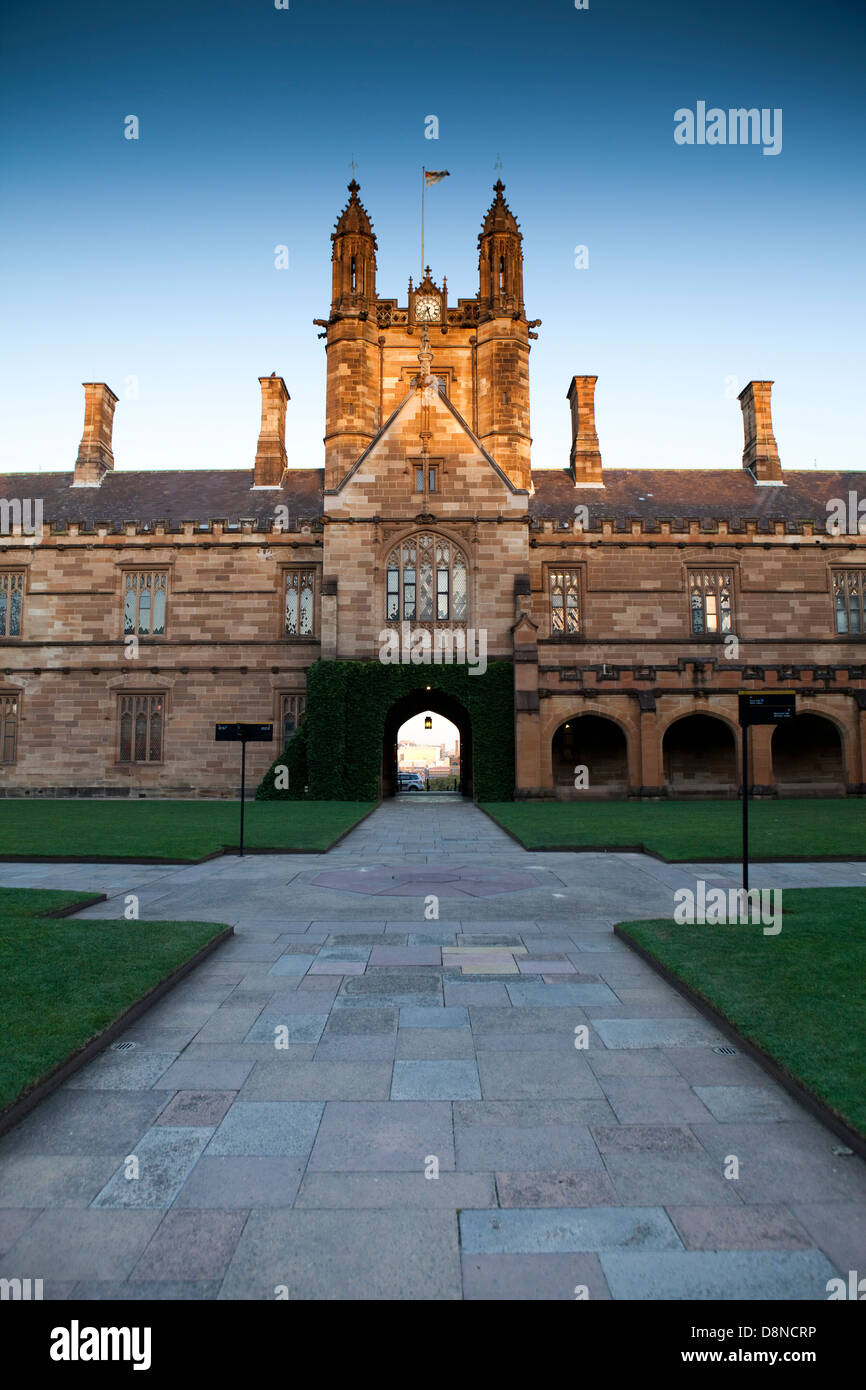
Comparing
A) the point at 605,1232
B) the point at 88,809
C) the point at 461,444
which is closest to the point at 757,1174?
the point at 605,1232

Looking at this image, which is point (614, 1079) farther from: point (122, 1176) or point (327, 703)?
point (327, 703)

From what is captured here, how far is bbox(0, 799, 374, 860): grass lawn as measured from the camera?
12.6m

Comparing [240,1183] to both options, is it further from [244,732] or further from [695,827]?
[695,827]

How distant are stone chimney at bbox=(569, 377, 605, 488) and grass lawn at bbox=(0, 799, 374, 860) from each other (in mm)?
17921

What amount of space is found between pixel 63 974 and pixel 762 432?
3557cm

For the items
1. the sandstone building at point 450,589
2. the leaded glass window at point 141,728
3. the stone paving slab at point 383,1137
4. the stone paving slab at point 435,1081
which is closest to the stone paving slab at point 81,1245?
the stone paving slab at point 383,1137

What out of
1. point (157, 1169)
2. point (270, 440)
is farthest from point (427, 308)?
point (157, 1169)

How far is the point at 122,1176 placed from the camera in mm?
3270

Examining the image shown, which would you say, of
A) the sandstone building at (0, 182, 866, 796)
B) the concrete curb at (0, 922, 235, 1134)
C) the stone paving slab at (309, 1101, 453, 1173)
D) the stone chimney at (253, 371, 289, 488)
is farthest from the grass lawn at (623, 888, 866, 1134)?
the stone chimney at (253, 371, 289, 488)

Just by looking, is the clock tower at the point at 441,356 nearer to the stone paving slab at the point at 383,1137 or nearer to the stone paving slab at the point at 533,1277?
the stone paving slab at the point at 383,1137

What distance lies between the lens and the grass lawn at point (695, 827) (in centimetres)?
1242

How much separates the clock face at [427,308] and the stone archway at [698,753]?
2107 cm
